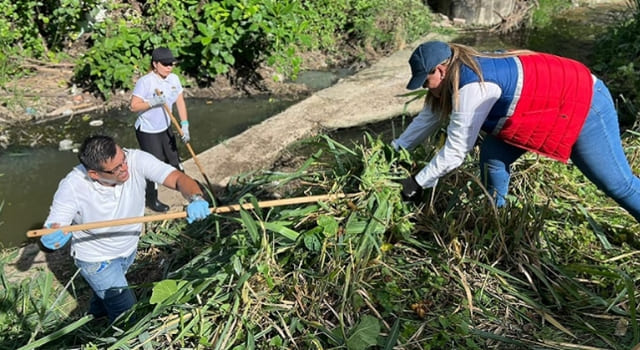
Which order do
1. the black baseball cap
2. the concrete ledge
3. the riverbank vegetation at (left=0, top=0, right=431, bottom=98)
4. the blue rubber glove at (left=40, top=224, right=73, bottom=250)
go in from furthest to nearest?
the riverbank vegetation at (left=0, top=0, right=431, bottom=98) < the concrete ledge < the black baseball cap < the blue rubber glove at (left=40, top=224, right=73, bottom=250)

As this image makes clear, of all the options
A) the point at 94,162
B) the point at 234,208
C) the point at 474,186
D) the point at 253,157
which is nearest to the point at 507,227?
the point at 474,186

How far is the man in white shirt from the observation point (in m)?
2.41

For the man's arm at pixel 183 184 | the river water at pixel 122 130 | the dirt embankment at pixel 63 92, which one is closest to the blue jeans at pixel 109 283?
the man's arm at pixel 183 184

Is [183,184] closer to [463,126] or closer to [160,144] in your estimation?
[463,126]

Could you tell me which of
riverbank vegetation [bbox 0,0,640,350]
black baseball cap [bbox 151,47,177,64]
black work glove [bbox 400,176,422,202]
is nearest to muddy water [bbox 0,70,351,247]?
riverbank vegetation [bbox 0,0,640,350]

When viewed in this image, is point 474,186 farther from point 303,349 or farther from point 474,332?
point 303,349

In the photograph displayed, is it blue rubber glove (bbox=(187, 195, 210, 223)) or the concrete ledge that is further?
the concrete ledge

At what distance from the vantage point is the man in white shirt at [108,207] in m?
2.41

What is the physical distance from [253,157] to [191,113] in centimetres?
158

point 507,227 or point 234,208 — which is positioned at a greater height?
point 234,208

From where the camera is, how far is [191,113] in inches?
234

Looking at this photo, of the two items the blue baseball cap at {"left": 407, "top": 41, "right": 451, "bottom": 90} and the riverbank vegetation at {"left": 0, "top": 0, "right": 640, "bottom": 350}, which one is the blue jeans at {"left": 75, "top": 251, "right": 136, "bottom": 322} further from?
the blue baseball cap at {"left": 407, "top": 41, "right": 451, "bottom": 90}

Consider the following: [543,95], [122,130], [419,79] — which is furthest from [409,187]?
[122,130]

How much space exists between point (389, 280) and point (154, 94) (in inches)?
96.3
